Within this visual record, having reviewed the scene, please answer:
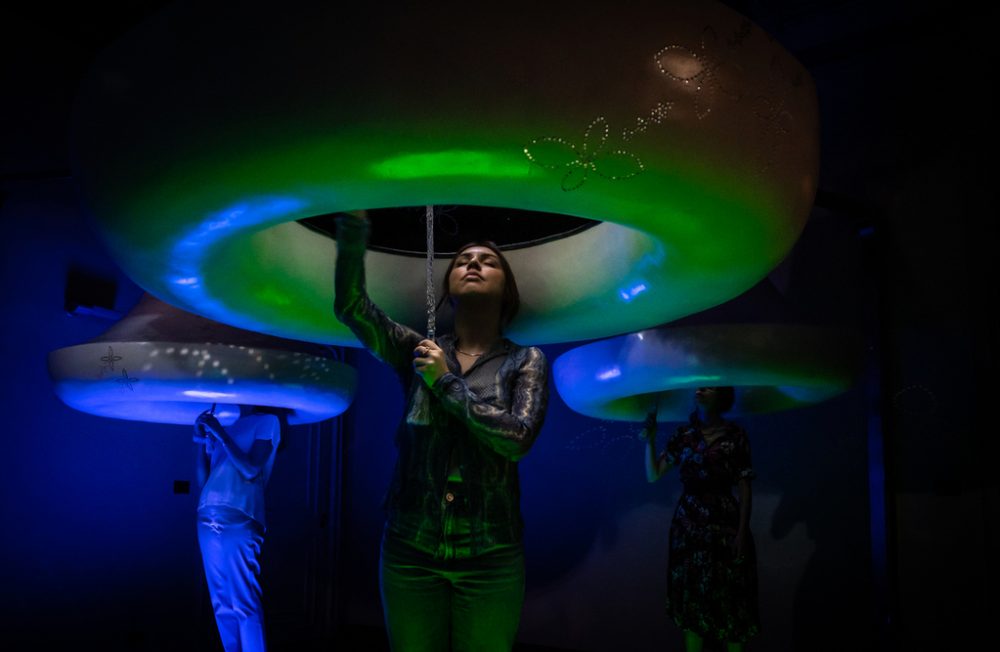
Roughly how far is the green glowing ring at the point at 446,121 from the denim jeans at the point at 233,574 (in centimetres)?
185

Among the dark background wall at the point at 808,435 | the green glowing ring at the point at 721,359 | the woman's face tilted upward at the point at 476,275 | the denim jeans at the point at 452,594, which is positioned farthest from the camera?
the dark background wall at the point at 808,435

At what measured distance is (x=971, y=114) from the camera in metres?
3.54

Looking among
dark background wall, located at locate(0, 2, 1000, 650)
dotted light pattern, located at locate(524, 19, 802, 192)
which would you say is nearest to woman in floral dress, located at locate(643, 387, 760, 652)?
dark background wall, located at locate(0, 2, 1000, 650)

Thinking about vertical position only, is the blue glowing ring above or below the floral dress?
above

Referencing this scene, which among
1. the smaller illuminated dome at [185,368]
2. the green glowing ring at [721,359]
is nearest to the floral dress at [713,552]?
the green glowing ring at [721,359]

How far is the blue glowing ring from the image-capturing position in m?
2.45

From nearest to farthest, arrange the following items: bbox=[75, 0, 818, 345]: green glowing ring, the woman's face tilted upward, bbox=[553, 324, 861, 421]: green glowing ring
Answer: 1. bbox=[75, 0, 818, 345]: green glowing ring
2. the woman's face tilted upward
3. bbox=[553, 324, 861, 421]: green glowing ring

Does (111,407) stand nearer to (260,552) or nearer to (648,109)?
(260,552)

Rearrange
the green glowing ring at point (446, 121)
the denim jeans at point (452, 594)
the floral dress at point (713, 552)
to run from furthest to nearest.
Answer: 1. the floral dress at point (713, 552)
2. the denim jeans at point (452, 594)
3. the green glowing ring at point (446, 121)

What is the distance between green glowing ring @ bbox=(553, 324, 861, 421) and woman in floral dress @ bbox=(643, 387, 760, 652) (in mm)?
486

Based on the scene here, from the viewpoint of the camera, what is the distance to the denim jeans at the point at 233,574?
9.93 feet

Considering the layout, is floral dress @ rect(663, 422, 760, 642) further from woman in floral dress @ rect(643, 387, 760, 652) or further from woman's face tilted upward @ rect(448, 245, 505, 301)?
woman's face tilted upward @ rect(448, 245, 505, 301)

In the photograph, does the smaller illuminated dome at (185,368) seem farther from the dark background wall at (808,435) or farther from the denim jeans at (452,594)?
the denim jeans at (452,594)

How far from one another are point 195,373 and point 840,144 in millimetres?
3217
